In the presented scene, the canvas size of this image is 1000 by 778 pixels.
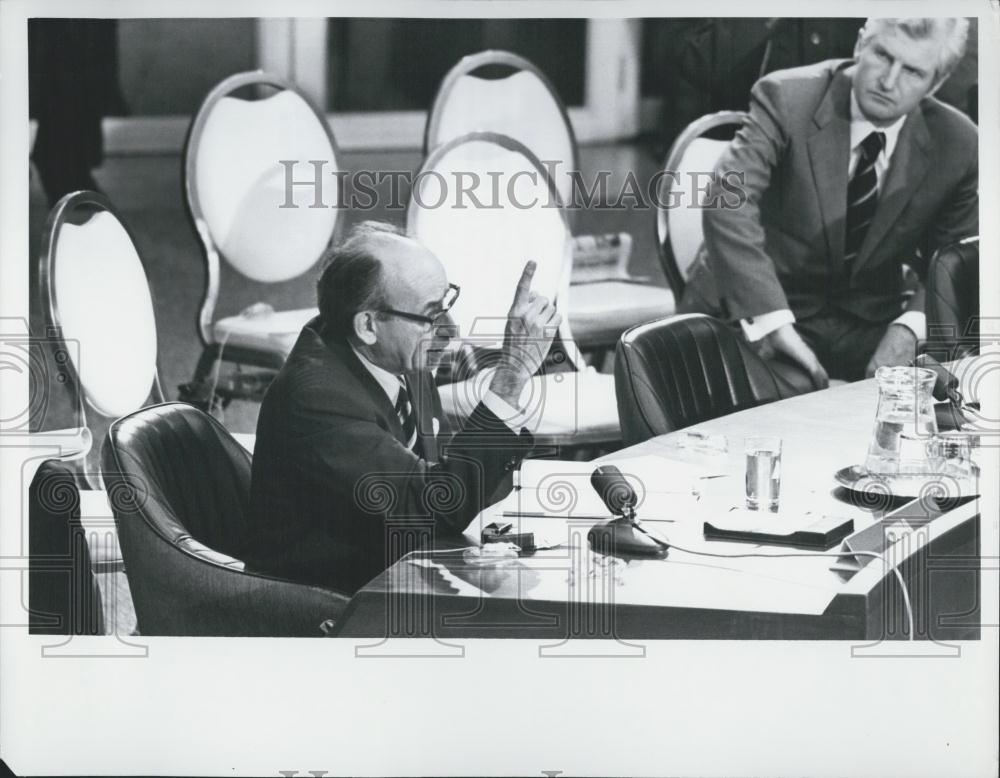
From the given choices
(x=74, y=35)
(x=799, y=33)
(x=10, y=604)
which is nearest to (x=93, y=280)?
(x=74, y=35)

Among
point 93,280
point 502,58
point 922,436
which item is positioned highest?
point 502,58

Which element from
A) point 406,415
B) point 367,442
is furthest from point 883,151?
point 367,442

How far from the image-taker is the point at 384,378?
322cm

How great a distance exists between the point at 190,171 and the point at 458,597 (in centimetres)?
126

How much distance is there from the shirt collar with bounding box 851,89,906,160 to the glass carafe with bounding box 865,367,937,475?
56 centimetres

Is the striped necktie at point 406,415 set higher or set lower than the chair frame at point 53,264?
lower

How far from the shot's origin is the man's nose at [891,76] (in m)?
3.27

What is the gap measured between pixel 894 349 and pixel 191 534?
5.94 ft

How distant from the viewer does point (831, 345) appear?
3.34 metres

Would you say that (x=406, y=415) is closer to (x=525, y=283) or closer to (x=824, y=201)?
(x=525, y=283)

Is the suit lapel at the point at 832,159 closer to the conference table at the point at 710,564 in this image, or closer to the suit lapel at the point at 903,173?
the suit lapel at the point at 903,173

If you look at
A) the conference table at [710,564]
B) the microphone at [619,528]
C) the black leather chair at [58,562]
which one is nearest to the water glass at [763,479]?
the conference table at [710,564]

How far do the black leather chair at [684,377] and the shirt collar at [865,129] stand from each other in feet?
1.91

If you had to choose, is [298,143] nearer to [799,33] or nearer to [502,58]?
[502,58]
